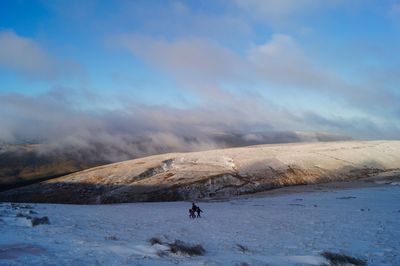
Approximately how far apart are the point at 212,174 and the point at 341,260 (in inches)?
3244

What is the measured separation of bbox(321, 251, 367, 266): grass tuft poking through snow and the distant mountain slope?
70.2m

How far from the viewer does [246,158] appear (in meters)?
116

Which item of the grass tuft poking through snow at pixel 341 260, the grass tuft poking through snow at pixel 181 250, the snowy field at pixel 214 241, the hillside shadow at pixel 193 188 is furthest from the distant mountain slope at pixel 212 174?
the grass tuft poking through snow at pixel 341 260

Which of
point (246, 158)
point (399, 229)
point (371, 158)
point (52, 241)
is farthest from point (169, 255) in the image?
point (371, 158)

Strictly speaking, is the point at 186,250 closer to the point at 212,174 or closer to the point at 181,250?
the point at 181,250

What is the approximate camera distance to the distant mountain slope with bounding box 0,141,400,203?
91.0m

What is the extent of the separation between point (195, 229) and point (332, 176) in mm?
81176

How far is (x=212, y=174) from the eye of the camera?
3868 inches

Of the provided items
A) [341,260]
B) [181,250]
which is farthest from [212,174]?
[341,260]

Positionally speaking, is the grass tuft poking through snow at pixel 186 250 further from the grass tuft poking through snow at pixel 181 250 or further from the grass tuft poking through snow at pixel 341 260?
the grass tuft poking through snow at pixel 341 260

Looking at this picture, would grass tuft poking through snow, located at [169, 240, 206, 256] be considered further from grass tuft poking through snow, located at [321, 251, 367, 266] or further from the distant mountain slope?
the distant mountain slope

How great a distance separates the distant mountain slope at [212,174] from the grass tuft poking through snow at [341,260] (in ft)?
230

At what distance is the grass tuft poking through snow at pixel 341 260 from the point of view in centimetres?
1591

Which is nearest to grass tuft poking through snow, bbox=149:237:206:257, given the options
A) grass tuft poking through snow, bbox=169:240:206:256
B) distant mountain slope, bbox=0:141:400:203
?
grass tuft poking through snow, bbox=169:240:206:256
